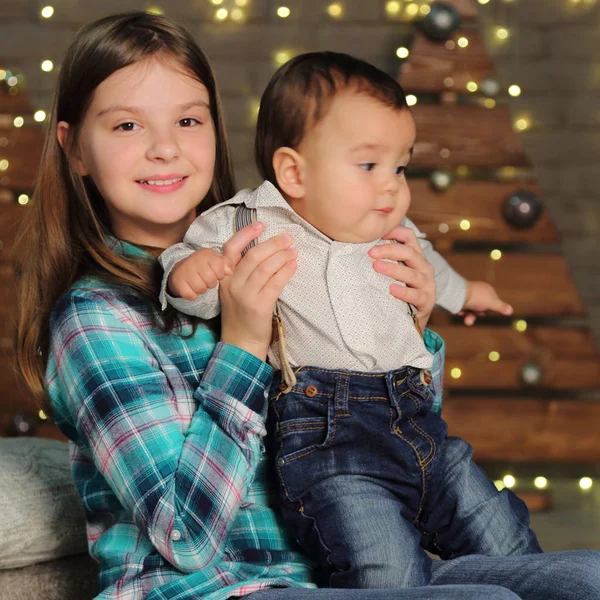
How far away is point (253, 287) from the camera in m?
1.43

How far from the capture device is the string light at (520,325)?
3305 mm

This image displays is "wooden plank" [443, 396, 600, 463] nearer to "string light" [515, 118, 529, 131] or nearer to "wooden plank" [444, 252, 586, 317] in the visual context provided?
"wooden plank" [444, 252, 586, 317]

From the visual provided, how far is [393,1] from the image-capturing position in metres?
3.44

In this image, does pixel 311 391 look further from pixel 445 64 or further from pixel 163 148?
pixel 445 64

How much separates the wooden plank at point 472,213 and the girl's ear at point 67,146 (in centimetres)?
175

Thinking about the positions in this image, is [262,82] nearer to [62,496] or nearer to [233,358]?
[62,496]

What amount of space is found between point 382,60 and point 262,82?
0.45 metres

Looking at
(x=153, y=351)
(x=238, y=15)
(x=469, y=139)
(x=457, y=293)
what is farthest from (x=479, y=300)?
(x=238, y=15)

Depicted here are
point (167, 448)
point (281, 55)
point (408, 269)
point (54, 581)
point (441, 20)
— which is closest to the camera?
point (167, 448)

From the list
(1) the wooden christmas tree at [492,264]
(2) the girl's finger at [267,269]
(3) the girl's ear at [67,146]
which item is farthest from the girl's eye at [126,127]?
(1) the wooden christmas tree at [492,264]

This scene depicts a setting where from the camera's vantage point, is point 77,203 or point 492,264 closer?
point 77,203

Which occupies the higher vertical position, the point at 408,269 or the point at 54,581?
the point at 408,269

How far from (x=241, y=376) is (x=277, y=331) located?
0.13 m

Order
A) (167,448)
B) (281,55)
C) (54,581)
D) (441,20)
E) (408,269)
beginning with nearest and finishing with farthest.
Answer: (167,448) < (408,269) < (54,581) < (441,20) < (281,55)
